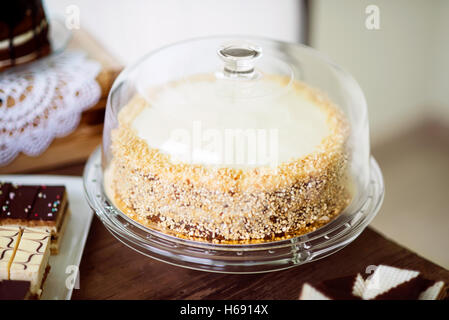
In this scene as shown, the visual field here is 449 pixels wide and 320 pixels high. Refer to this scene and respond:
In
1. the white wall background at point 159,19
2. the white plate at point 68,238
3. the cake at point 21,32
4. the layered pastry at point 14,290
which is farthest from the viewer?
the white wall background at point 159,19

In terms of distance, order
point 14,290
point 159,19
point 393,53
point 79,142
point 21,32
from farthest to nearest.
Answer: point 393,53 < point 159,19 < point 79,142 < point 21,32 < point 14,290

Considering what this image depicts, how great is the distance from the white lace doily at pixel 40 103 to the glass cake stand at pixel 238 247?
44 cm

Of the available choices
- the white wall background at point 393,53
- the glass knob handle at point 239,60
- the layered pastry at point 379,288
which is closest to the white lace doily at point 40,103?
the glass knob handle at point 239,60

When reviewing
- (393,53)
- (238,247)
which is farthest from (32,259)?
(393,53)

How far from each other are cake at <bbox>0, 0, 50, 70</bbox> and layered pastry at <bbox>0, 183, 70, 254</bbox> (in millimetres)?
376

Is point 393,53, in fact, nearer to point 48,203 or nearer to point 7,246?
point 48,203

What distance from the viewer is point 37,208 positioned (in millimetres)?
994

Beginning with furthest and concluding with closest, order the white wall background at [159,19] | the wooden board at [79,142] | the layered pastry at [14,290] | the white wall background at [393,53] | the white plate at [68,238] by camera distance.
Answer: the white wall background at [393,53], the white wall background at [159,19], the wooden board at [79,142], the white plate at [68,238], the layered pastry at [14,290]

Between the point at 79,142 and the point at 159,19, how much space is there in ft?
2.30

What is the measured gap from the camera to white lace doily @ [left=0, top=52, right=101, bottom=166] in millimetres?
1258

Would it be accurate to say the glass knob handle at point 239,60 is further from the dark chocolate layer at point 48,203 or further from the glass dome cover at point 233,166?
the dark chocolate layer at point 48,203

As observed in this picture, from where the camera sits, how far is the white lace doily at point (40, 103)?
1258 mm

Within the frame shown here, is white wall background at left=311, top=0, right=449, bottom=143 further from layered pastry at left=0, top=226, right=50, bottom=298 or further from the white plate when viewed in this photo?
layered pastry at left=0, top=226, right=50, bottom=298

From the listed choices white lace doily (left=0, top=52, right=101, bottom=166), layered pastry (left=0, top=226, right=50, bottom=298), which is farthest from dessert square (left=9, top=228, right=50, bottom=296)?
white lace doily (left=0, top=52, right=101, bottom=166)
